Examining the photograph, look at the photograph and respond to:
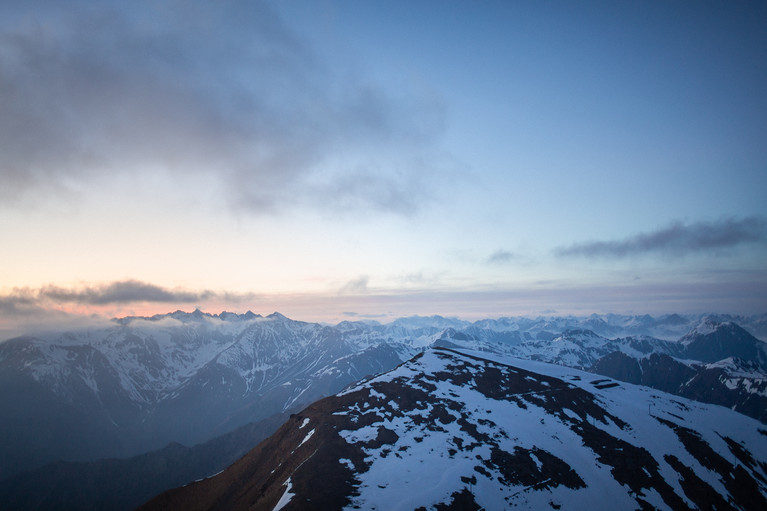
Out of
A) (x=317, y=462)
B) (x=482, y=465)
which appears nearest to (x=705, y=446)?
(x=482, y=465)

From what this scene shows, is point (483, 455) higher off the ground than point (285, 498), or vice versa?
point (285, 498)

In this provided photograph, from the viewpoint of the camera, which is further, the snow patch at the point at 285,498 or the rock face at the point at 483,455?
the rock face at the point at 483,455

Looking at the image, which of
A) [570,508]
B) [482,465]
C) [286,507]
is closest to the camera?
[286,507]

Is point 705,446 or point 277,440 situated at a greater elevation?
point 277,440

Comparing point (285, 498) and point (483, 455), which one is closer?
point (285, 498)

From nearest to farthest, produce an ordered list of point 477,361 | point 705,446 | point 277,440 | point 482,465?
point 482,465, point 277,440, point 705,446, point 477,361

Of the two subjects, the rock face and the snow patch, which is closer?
the snow patch

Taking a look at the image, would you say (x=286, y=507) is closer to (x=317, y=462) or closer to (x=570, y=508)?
(x=317, y=462)

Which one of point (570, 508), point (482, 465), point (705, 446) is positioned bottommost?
point (705, 446)
